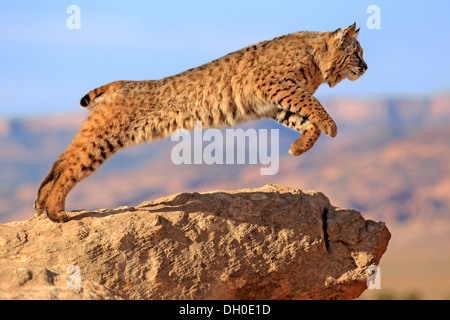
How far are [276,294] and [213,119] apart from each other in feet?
7.86

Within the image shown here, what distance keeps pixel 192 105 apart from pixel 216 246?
71.6 inches

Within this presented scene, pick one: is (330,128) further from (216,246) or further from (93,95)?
(93,95)

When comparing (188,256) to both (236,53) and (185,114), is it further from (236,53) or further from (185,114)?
(236,53)

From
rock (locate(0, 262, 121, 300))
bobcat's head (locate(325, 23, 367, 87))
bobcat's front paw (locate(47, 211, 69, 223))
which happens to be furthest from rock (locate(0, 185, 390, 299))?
rock (locate(0, 262, 121, 300))

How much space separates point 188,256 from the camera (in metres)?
7.43

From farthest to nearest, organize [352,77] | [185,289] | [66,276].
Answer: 1. [352,77]
2. [185,289]
3. [66,276]

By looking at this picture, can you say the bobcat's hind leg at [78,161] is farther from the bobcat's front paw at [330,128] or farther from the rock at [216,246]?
the bobcat's front paw at [330,128]

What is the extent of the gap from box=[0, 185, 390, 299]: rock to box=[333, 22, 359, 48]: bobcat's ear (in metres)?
2.18

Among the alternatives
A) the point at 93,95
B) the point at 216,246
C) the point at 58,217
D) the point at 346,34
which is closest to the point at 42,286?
the point at 58,217

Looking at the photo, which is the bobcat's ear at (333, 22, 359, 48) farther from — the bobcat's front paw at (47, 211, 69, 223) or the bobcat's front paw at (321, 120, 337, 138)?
the bobcat's front paw at (47, 211, 69, 223)

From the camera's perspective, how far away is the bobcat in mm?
7664

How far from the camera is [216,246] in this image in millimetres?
7602

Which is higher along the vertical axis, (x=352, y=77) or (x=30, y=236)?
(x=352, y=77)
